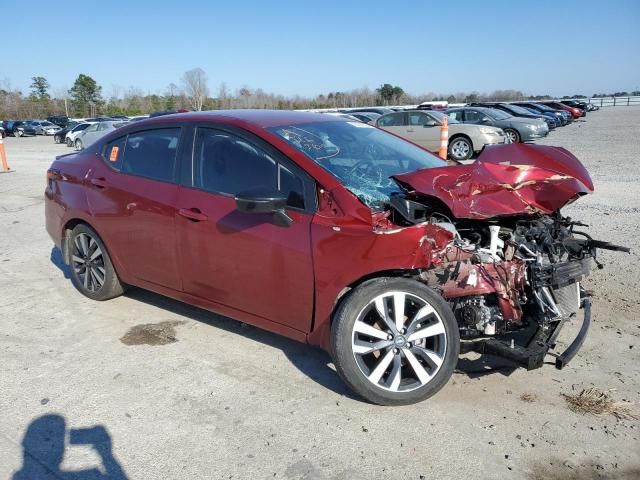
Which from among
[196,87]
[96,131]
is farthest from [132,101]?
[96,131]

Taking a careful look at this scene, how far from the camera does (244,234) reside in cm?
347

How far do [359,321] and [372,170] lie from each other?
48.1 inches

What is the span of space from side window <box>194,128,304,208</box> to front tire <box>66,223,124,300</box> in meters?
1.46

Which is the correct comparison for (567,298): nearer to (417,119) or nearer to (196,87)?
(417,119)

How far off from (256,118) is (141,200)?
1109mm

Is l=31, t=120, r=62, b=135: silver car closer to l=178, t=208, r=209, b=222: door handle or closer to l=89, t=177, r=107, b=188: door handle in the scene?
l=89, t=177, r=107, b=188: door handle

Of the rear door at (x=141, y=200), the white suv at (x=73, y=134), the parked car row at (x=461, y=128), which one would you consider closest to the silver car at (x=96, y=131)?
the white suv at (x=73, y=134)

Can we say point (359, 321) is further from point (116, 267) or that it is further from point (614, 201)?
point (614, 201)

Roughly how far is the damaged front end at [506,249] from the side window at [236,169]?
682 mm

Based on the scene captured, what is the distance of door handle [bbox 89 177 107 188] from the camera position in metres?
4.50

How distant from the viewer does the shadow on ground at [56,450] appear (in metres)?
2.62

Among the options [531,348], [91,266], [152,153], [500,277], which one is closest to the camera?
[531,348]

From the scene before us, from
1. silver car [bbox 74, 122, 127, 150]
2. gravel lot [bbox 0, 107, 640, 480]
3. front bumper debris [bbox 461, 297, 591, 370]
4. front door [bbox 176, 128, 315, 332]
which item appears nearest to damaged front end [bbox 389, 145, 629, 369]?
front bumper debris [bbox 461, 297, 591, 370]

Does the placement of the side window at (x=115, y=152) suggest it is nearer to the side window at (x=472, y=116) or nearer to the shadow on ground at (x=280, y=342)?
the shadow on ground at (x=280, y=342)
